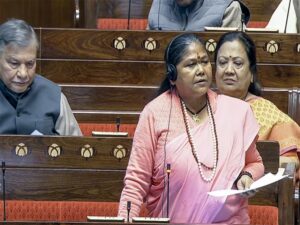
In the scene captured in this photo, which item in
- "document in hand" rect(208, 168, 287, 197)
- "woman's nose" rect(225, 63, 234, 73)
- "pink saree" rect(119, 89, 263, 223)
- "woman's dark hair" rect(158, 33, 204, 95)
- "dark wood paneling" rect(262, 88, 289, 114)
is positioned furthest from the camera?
"dark wood paneling" rect(262, 88, 289, 114)

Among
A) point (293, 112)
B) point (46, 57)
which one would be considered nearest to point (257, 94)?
point (293, 112)

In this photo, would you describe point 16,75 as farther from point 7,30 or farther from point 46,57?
point 46,57

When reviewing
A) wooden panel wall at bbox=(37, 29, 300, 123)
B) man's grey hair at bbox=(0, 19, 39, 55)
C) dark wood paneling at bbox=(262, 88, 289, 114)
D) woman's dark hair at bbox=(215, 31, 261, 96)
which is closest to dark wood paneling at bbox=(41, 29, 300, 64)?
wooden panel wall at bbox=(37, 29, 300, 123)

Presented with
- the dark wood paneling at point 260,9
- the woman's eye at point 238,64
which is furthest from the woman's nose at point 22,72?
the dark wood paneling at point 260,9

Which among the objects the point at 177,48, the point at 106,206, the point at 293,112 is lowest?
the point at 106,206

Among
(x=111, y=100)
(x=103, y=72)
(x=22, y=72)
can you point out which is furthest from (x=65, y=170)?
(x=103, y=72)

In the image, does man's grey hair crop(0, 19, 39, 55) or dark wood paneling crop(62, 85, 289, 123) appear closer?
man's grey hair crop(0, 19, 39, 55)

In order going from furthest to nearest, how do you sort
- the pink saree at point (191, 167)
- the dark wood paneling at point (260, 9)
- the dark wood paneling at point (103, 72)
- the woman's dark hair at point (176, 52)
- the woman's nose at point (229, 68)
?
the dark wood paneling at point (260, 9) < the dark wood paneling at point (103, 72) < the woman's nose at point (229, 68) < the woman's dark hair at point (176, 52) < the pink saree at point (191, 167)

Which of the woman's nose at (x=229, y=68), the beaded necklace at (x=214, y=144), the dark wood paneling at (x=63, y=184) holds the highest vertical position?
the woman's nose at (x=229, y=68)

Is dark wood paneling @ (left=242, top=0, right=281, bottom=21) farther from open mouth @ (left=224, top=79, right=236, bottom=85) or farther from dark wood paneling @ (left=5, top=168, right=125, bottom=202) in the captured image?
dark wood paneling @ (left=5, top=168, right=125, bottom=202)

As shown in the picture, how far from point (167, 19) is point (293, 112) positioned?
519mm

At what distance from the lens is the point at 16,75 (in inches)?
95.9

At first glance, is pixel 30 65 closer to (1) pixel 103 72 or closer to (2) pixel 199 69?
(2) pixel 199 69

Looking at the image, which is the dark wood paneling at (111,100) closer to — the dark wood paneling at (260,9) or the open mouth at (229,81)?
the open mouth at (229,81)
